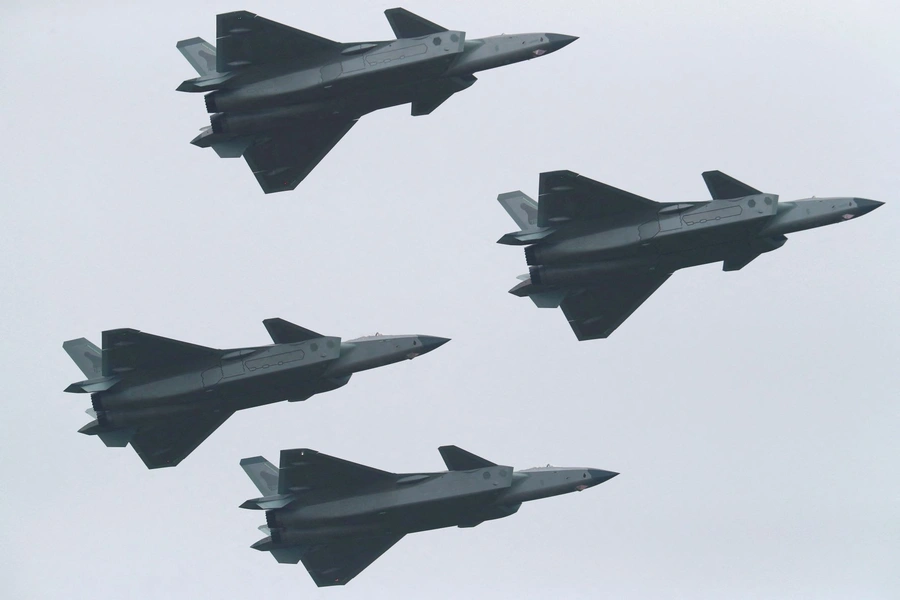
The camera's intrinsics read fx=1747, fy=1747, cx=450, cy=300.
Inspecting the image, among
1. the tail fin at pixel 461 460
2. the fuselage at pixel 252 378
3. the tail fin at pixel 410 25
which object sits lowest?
the tail fin at pixel 461 460

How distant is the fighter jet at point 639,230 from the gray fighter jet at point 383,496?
259 inches

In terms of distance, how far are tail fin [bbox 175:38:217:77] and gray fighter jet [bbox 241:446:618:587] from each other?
570 inches

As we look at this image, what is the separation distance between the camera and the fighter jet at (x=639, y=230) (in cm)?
6038

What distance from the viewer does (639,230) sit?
61.3 m

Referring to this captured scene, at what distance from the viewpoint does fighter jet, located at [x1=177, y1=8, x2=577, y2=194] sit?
6003cm

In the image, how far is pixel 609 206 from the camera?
204 ft

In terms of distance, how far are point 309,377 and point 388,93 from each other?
33.9 feet

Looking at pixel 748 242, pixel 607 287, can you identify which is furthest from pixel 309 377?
pixel 748 242

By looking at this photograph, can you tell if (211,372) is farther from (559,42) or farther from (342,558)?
(559,42)

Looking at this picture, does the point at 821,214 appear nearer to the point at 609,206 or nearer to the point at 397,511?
the point at 609,206

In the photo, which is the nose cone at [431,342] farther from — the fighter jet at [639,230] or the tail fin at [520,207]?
the tail fin at [520,207]

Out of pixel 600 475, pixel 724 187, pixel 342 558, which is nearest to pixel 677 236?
pixel 724 187

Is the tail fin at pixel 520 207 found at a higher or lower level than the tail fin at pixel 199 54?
lower

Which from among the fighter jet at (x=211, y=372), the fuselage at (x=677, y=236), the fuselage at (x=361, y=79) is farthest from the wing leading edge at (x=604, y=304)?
the fuselage at (x=361, y=79)
